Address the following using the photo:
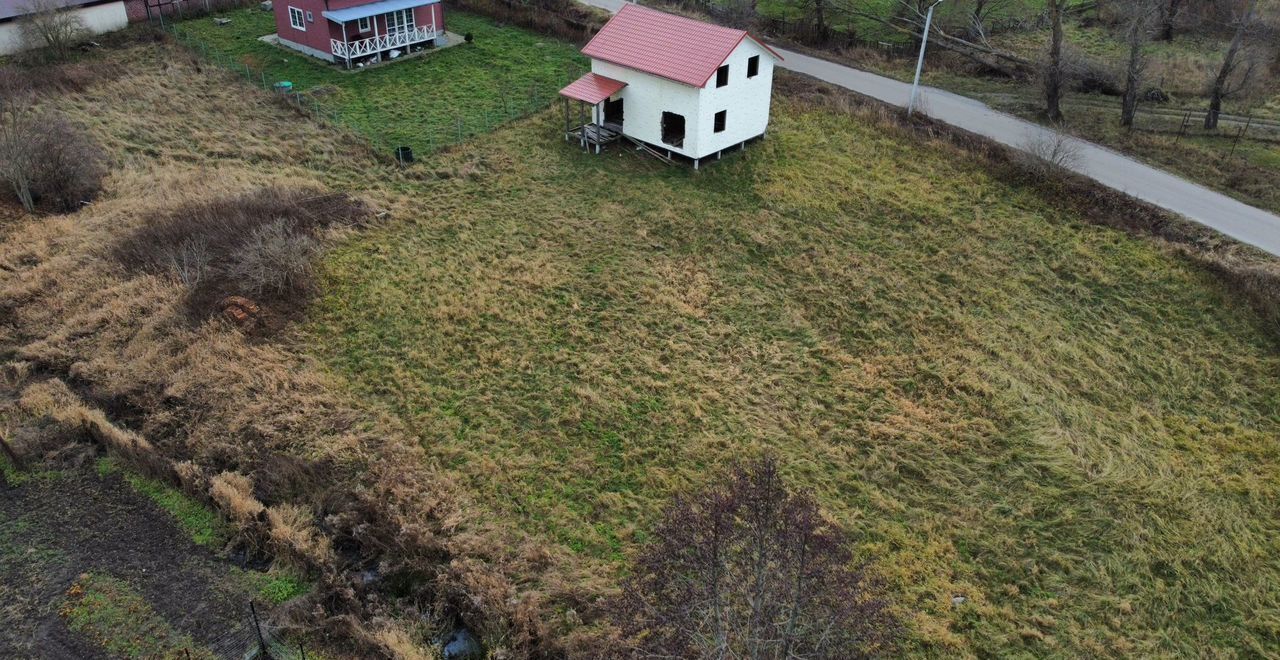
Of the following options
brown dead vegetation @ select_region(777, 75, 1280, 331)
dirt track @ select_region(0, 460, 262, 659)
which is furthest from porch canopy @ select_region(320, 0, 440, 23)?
dirt track @ select_region(0, 460, 262, 659)

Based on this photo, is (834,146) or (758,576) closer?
(758,576)

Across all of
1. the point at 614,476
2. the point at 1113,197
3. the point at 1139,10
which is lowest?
the point at 614,476

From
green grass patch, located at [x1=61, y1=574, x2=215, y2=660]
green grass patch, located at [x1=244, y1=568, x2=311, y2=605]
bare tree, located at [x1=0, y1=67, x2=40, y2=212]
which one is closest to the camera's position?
green grass patch, located at [x1=61, y1=574, x2=215, y2=660]

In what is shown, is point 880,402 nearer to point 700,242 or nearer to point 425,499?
point 700,242

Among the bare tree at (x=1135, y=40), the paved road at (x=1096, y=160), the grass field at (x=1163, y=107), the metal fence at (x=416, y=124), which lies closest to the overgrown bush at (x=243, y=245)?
the metal fence at (x=416, y=124)

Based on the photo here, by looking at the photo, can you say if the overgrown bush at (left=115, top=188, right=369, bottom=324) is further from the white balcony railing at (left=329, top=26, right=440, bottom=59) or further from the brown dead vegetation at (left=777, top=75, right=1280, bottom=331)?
the brown dead vegetation at (left=777, top=75, right=1280, bottom=331)

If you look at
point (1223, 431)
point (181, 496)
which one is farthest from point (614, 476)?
point (1223, 431)

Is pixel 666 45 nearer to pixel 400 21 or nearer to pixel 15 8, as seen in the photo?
pixel 400 21

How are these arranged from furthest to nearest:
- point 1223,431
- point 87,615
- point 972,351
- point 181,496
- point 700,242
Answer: point 700,242 < point 972,351 < point 1223,431 < point 181,496 < point 87,615
